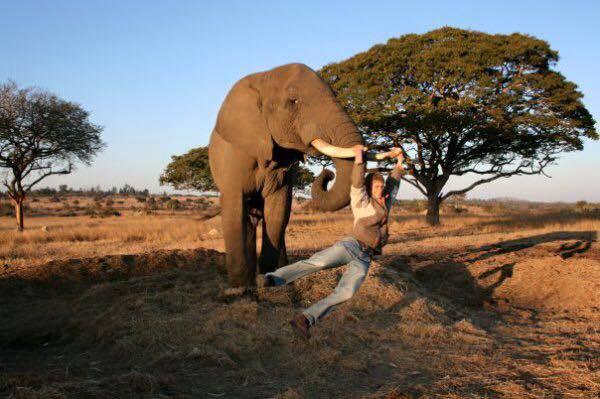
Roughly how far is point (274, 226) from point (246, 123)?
1722mm

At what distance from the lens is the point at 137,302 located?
703 centimetres

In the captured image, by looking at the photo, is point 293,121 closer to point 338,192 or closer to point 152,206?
point 338,192

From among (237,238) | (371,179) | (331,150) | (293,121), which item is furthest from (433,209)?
(331,150)

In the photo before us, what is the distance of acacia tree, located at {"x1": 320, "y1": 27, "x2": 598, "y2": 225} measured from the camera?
1911 cm

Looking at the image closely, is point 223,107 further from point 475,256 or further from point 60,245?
point 60,245

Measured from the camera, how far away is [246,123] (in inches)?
256

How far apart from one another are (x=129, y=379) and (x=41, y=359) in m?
1.98

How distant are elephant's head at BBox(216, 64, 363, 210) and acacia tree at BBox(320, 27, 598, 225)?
13.3 metres

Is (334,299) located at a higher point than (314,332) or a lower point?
higher

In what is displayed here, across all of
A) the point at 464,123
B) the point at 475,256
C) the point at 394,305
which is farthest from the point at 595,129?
the point at 394,305

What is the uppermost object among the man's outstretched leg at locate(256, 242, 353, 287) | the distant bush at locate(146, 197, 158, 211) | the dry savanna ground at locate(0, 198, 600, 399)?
the man's outstretched leg at locate(256, 242, 353, 287)

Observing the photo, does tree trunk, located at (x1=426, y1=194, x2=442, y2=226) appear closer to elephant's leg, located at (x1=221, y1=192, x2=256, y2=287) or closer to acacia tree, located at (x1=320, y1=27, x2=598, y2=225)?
acacia tree, located at (x1=320, y1=27, x2=598, y2=225)

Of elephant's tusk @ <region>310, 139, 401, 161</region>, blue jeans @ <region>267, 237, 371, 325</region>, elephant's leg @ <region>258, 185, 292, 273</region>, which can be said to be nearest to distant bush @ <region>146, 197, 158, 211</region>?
elephant's leg @ <region>258, 185, 292, 273</region>

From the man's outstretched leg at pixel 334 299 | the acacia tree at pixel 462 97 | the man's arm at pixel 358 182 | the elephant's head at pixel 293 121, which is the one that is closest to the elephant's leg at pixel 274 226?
the elephant's head at pixel 293 121
